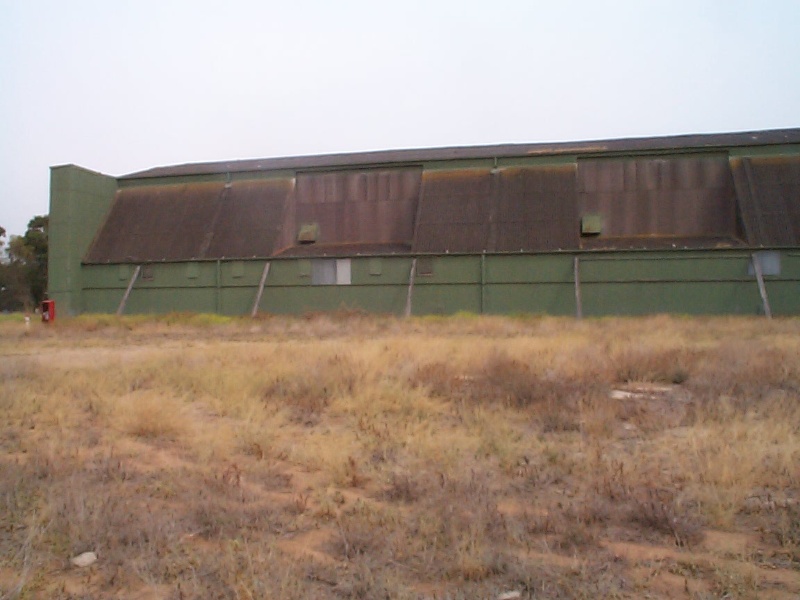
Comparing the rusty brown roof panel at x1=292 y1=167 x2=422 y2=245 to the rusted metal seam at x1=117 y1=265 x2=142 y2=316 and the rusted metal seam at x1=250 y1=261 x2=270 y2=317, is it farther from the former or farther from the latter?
the rusted metal seam at x1=117 y1=265 x2=142 y2=316

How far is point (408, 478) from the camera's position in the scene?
6.00m

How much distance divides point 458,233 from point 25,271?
115 feet

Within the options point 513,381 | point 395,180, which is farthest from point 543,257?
point 513,381

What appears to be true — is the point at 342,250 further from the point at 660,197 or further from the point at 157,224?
the point at 660,197

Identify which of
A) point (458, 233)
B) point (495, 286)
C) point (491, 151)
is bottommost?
point (495, 286)

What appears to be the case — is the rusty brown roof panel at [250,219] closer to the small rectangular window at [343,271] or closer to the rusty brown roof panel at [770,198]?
the small rectangular window at [343,271]

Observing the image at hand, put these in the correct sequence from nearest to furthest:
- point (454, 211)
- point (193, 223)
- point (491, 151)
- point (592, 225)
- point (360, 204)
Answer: point (592, 225) < point (454, 211) < point (360, 204) < point (193, 223) < point (491, 151)

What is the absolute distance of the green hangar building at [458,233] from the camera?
2766cm

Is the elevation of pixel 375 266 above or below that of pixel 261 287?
above

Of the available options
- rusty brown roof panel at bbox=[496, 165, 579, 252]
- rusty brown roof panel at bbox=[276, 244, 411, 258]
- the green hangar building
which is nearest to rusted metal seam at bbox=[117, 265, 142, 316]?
the green hangar building

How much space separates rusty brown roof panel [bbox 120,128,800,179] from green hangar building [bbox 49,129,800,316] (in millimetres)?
175

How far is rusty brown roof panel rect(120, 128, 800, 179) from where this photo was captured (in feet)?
102

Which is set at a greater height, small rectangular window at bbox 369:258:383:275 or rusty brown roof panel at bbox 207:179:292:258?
rusty brown roof panel at bbox 207:179:292:258

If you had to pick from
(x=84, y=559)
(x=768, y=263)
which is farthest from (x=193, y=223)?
(x=84, y=559)
